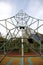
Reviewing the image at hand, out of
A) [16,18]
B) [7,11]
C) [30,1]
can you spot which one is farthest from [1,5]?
[30,1]

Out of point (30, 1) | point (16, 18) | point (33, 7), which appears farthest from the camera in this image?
point (33, 7)

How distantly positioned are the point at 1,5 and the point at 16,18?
89.8 inches

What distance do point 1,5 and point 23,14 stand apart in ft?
8.11

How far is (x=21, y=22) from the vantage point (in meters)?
14.4

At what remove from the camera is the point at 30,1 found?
1301 centimetres

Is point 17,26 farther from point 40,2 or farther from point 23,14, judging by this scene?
point 40,2

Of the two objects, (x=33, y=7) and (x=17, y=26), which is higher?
(x=33, y=7)

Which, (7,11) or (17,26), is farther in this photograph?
(7,11)

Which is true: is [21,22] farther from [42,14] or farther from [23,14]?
[42,14]

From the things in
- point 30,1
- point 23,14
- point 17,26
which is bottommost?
point 17,26

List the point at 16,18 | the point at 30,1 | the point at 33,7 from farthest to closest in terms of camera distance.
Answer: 1. the point at 33,7
2. the point at 16,18
3. the point at 30,1

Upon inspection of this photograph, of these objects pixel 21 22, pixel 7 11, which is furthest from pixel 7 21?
pixel 7 11

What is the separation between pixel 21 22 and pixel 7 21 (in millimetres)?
1409

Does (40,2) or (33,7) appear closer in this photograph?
(40,2)
